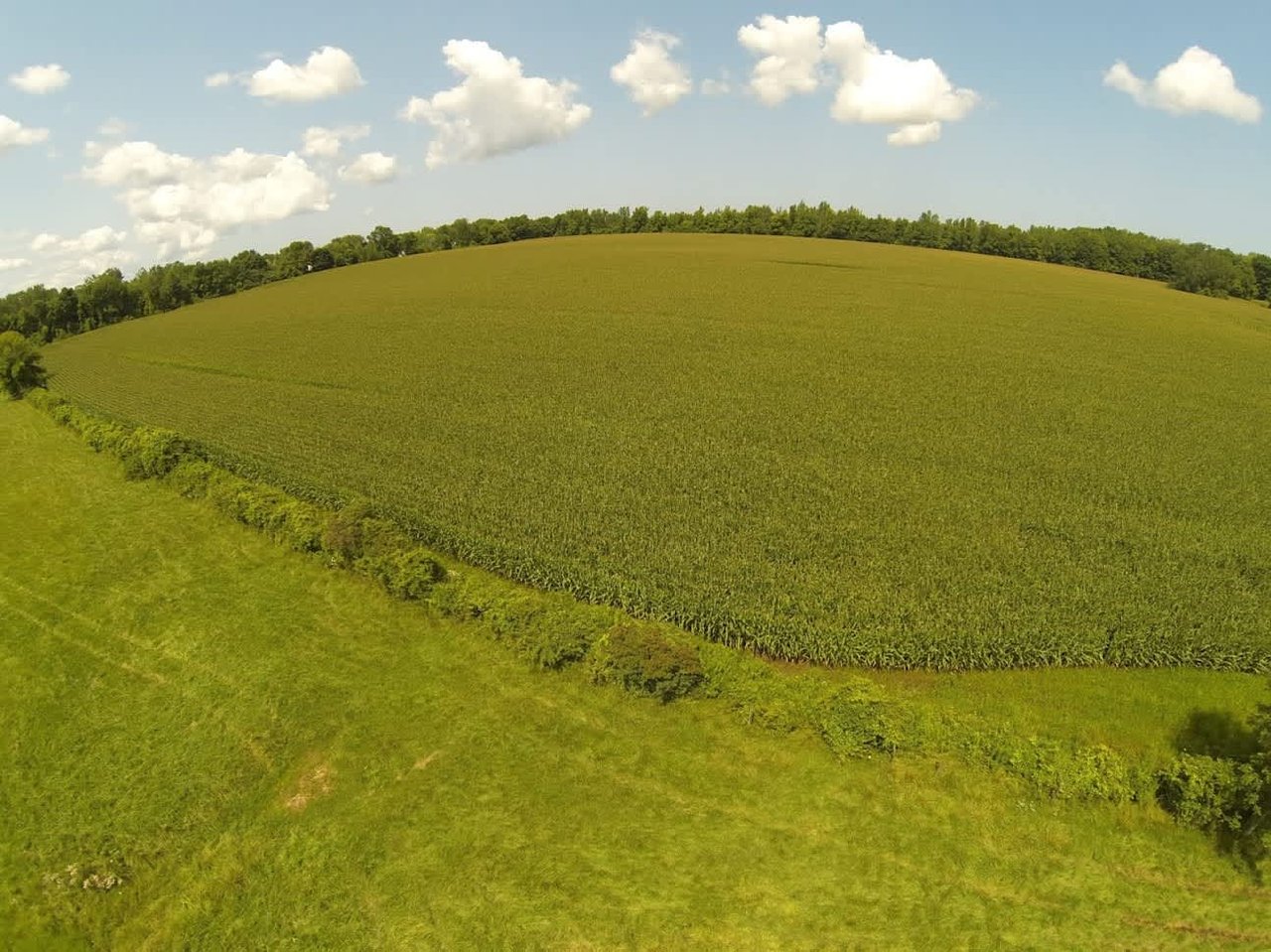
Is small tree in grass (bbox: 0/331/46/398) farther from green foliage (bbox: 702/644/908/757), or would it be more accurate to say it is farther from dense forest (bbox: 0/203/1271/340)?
green foliage (bbox: 702/644/908/757)

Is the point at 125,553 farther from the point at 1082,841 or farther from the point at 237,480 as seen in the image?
the point at 1082,841

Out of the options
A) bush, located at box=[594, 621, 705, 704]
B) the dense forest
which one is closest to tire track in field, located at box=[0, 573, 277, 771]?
bush, located at box=[594, 621, 705, 704]

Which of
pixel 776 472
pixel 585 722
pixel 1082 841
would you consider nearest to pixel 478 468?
pixel 776 472

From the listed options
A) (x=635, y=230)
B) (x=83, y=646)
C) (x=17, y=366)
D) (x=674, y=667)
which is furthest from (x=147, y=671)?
(x=635, y=230)

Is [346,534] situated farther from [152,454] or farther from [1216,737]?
[1216,737]

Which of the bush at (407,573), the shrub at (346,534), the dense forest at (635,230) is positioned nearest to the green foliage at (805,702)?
the bush at (407,573)

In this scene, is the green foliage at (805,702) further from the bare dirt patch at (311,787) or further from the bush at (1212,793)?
the bare dirt patch at (311,787)
